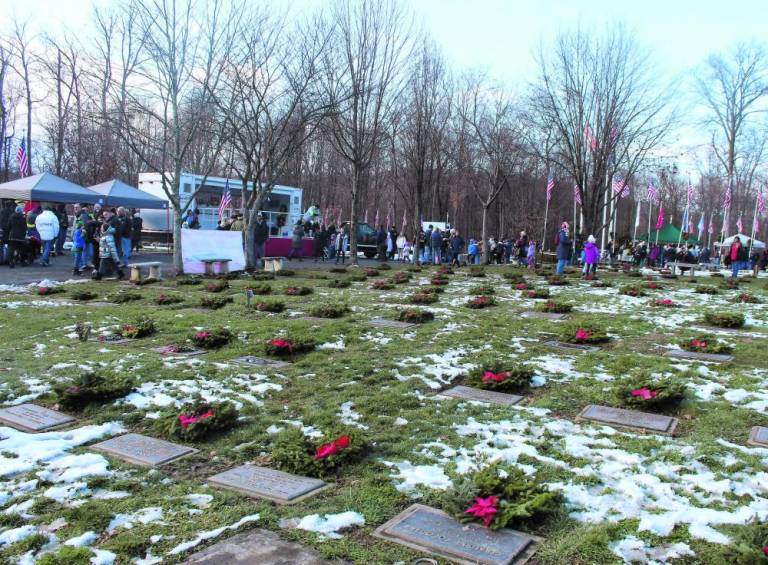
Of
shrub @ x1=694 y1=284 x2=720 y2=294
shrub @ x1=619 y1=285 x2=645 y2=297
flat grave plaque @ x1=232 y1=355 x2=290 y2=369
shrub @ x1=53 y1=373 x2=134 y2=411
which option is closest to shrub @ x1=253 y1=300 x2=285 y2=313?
flat grave plaque @ x1=232 y1=355 x2=290 y2=369

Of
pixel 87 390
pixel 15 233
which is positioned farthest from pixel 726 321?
pixel 15 233

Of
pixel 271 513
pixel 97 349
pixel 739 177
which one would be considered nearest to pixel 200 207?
pixel 97 349

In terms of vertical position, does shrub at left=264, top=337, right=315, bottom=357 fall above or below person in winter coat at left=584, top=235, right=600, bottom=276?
below

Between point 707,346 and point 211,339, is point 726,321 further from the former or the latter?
point 211,339

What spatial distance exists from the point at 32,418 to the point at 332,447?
285 centimetres

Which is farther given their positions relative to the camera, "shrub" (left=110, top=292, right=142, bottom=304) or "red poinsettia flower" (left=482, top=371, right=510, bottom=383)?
"shrub" (left=110, top=292, right=142, bottom=304)

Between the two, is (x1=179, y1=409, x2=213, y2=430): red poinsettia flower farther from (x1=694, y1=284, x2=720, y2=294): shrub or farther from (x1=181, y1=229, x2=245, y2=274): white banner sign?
(x1=694, y1=284, x2=720, y2=294): shrub

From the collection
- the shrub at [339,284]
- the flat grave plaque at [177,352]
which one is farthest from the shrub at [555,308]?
the flat grave plaque at [177,352]

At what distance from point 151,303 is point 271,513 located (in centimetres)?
984

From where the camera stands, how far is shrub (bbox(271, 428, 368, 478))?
435cm

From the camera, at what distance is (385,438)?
198 inches

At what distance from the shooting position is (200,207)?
30359 mm

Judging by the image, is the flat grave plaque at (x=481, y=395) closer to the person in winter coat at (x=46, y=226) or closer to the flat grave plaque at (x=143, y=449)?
the flat grave plaque at (x=143, y=449)

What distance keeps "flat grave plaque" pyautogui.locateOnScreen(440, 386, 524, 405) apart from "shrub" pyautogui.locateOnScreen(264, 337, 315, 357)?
2390 millimetres
